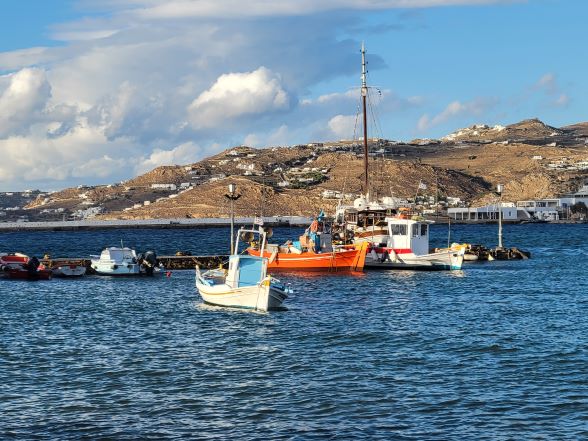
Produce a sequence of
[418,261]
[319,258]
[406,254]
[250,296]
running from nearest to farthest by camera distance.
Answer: [250,296]
[319,258]
[418,261]
[406,254]

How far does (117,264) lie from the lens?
7181 cm

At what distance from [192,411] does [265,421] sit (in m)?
2.39

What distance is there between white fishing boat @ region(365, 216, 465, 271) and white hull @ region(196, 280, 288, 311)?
2960 centimetres

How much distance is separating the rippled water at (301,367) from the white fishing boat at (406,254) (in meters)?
19.7

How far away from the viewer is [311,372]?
32.0 meters

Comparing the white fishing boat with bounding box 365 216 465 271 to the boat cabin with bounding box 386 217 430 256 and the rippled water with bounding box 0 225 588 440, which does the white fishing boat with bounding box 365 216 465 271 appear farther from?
the rippled water with bounding box 0 225 588 440

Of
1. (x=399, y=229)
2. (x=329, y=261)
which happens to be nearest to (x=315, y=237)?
(x=329, y=261)

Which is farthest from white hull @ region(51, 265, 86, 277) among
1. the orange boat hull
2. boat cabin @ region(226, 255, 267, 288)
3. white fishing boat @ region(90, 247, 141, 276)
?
boat cabin @ region(226, 255, 267, 288)

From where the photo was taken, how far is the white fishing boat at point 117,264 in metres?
71.8

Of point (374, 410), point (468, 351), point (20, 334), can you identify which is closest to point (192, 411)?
point (374, 410)

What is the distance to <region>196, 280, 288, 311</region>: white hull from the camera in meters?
47.6

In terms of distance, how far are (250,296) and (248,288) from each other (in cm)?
46

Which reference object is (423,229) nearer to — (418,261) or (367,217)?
(418,261)

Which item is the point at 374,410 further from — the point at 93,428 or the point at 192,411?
the point at 93,428
